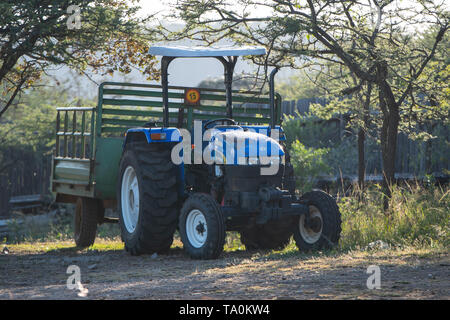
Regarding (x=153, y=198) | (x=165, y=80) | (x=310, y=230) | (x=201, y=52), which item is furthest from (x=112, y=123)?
(x=310, y=230)

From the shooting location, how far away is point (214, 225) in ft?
25.8

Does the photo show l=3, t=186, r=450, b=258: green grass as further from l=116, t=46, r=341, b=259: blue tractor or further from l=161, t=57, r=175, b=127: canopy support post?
l=161, t=57, r=175, b=127: canopy support post

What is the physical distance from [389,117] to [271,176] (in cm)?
346

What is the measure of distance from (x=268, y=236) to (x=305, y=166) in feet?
22.8

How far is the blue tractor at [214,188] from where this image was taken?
8273 millimetres

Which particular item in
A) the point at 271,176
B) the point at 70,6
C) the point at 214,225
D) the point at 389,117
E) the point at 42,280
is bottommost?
the point at 42,280

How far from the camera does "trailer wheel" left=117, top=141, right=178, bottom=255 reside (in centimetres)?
867

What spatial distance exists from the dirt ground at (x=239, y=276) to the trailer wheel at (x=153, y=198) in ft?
0.70

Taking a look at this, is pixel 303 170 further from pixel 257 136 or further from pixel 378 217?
pixel 257 136

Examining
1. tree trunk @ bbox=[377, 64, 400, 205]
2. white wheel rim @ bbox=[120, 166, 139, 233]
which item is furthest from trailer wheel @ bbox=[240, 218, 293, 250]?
tree trunk @ bbox=[377, 64, 400, 205]

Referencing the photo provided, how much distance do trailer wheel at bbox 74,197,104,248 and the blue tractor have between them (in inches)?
76.6

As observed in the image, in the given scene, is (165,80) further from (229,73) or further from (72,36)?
(72,36)

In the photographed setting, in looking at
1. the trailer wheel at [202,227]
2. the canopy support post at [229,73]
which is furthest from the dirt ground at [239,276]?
the canopy support post at [229,73]
